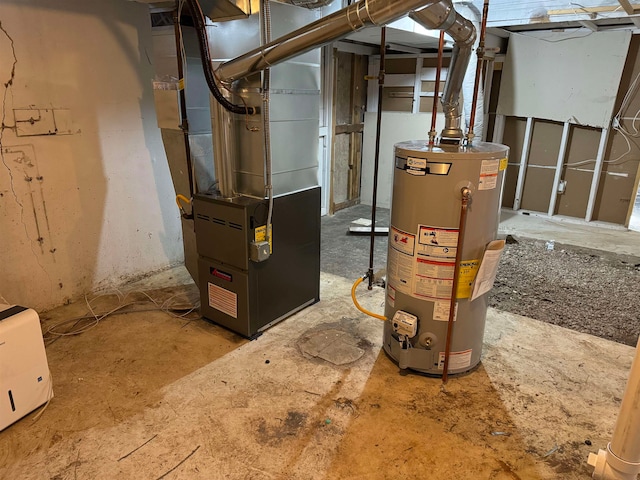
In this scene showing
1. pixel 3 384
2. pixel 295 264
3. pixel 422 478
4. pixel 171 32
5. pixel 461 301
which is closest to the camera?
pixel 422 478

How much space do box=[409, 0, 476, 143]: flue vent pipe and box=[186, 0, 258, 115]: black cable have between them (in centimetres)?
94

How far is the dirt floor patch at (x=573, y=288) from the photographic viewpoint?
9.03 feet

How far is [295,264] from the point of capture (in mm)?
2680

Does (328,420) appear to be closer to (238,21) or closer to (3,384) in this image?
(3,384)

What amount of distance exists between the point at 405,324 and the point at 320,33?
138cm

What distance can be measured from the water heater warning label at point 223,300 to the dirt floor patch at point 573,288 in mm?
1735

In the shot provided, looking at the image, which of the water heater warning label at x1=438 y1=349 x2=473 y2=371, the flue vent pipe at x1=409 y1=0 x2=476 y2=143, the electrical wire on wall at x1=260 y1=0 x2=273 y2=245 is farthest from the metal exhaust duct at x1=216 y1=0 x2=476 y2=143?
the water heater warning label at x1=438 y1=349 x2=473 y2=371

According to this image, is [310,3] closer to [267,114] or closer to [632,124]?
[267,114]

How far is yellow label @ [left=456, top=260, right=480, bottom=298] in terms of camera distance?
6.44ft

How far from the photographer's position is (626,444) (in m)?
1.37

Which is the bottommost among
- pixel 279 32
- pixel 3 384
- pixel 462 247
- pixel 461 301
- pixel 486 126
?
pixel 3 384

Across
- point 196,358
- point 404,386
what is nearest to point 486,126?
A: point 404,386

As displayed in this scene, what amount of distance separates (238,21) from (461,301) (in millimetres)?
1779

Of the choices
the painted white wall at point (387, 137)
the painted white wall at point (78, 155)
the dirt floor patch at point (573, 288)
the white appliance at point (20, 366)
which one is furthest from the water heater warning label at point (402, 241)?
the painted white wall at point (387, 137)
